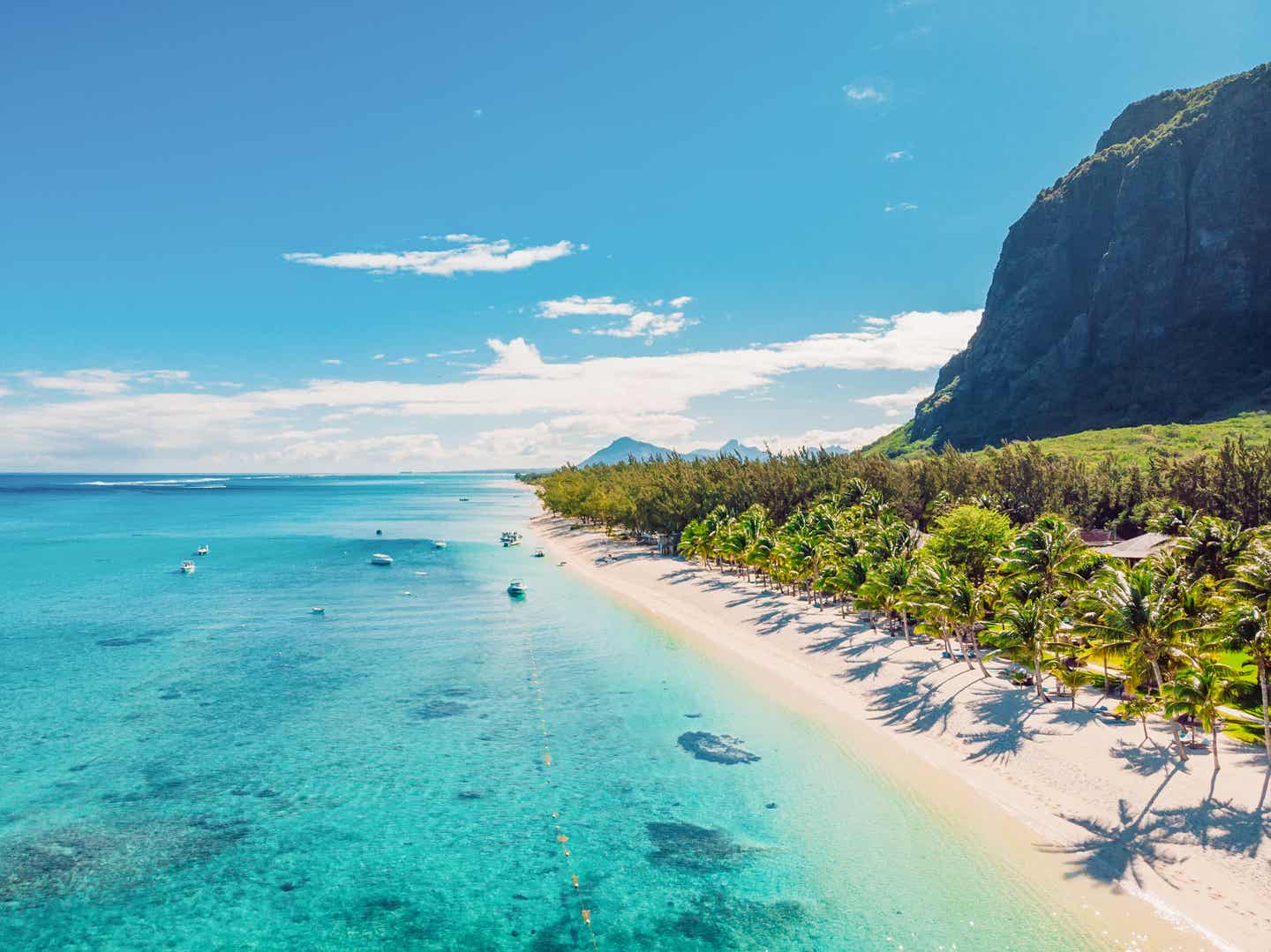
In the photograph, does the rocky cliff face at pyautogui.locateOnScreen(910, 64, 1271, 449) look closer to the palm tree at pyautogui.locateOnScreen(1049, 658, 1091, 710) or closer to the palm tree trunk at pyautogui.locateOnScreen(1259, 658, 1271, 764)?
the palm tree at pyautogui.locateOnScreen(1049, 658, 1091, 710)

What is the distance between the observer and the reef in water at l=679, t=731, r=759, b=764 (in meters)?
34.7

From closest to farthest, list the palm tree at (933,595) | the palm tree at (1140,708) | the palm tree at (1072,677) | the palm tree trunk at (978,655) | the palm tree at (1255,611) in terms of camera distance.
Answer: the palm tree at (1255,611)
the palm tree at (1140,708)
the palm tree at (1072,677)
the palm tree trunk at (978,655)
the palm tree at (933,595)

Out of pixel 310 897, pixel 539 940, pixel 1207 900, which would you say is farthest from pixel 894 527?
pixel 310 897

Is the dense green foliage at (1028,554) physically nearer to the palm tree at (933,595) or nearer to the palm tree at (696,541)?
the palm tree at (933,595)

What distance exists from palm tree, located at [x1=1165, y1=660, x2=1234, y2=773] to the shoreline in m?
2.70

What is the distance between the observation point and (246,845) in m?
26.9

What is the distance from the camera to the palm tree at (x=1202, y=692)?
27.0 m

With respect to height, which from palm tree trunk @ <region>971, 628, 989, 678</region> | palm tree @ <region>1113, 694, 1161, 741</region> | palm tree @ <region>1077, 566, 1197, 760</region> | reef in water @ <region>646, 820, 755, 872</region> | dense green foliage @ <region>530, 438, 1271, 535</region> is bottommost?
reef in water @ <region>646, 820, 755, 872</region>

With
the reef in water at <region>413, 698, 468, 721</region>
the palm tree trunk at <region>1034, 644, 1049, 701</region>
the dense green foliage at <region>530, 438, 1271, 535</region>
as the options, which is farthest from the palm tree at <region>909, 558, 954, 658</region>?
the dense green foliage at <region>530, 438, 1271, 535</region>

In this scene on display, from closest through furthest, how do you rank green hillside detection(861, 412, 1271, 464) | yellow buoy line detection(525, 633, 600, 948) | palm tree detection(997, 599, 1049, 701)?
yellow buoy line detection(525, 633, 600, 948) → palm tree detection(997, 599, 1049, 701) → green hillside detection(861, 412, 1271, 464)

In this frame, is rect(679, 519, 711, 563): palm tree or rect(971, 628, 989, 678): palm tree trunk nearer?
rect(971, 628, 989, 678): palm tree trunk

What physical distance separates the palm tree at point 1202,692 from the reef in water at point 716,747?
1810cm

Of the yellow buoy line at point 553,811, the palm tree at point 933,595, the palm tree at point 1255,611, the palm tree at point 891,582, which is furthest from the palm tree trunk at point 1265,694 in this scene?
the yellow buoy line at point 553,811

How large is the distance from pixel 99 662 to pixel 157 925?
40340 millimetres
